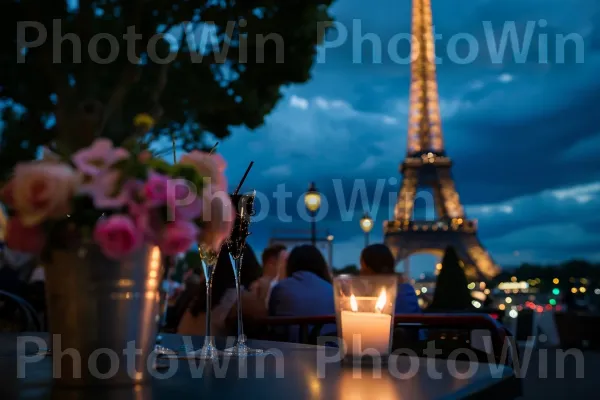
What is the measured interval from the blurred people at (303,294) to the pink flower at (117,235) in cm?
283

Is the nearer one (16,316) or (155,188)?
(155,188)

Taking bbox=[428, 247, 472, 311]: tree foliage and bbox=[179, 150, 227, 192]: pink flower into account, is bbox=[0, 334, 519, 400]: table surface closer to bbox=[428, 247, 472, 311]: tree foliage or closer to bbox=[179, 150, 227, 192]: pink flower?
bbox=[179, 150, 227, 192]: pink flower

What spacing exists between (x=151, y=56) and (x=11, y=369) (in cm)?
1044

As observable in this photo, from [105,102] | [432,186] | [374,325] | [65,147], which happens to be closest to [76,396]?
[65,147]

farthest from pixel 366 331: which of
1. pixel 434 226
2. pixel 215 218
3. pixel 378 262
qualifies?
pixel 434 226

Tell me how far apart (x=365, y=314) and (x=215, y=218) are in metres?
0.53

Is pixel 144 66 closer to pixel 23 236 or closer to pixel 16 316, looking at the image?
pixel 16 316

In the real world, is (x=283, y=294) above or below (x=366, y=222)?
below

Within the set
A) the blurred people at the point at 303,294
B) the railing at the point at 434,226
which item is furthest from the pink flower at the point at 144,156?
the railing at the point at 434,226

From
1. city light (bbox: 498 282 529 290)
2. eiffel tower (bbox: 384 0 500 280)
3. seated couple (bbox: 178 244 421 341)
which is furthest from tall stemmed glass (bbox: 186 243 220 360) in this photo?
city light (bbox: 498 282 529 290)

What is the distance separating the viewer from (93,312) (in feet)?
3.65

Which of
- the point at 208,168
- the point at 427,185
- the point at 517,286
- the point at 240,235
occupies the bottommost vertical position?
the point at 517,286

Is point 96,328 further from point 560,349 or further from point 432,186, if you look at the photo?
point 432,186

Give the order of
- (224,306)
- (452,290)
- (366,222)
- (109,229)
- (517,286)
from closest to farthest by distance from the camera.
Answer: (109,229) → (224,306) → (452,290) → (366,222) → (517,286)
